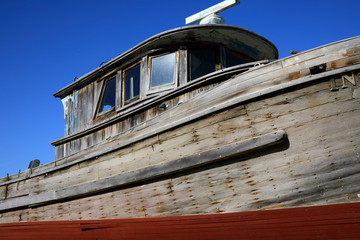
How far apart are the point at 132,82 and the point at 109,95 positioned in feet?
2.42

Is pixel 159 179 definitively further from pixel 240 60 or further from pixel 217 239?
pixel 240 60

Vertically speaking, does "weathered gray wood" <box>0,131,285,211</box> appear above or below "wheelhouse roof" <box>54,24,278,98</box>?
below

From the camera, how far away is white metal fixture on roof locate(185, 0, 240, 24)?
6905 millimetres

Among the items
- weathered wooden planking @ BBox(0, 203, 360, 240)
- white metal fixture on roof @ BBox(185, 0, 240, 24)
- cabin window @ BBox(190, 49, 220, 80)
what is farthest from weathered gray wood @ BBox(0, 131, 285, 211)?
white metal fixture on roof @ BBox(185, 0, 240, 24)

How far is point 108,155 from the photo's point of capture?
507 centimetres

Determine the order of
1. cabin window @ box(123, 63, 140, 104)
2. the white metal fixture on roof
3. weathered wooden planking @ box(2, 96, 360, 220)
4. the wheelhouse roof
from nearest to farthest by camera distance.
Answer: weathered wooden planking @ box(2, 96, 360, 220)
the wheelhouse roof
cabin window @ box(123, 63, 140, 104)
the white metal fixture on roof

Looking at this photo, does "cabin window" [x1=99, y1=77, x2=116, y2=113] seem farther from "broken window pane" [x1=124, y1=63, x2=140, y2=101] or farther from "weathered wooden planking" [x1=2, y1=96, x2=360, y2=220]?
"weathered wooden planking" [x1=2, y1=96, x2=360, y2=220]

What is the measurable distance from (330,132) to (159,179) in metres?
2.09

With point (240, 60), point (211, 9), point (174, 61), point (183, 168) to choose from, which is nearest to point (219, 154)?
point (183, 168)

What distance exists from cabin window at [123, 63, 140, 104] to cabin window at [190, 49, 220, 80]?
3.62ft

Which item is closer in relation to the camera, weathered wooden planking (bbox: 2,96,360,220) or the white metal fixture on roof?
weathered wooden planking (bbox: 2,96,360,220)

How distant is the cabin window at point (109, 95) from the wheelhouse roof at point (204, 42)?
0.25 meters

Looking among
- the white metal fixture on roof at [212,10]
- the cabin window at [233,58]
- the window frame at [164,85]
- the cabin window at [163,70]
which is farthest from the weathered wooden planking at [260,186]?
the white metal fixture on roof at [212,10]

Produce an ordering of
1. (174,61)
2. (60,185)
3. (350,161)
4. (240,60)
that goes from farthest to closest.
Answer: (240,60), (174,61), (60,185), (350,161)
